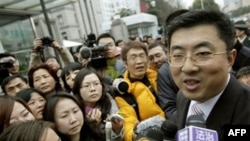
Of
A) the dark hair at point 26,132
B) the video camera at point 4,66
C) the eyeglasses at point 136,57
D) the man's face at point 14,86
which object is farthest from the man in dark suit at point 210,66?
the video camera at point 4,66

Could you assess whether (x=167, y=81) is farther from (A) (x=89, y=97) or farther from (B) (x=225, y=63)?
(B) (x=225, y=63)

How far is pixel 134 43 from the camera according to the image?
2.91 m

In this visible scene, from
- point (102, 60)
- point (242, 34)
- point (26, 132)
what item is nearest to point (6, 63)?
point (102, 60)

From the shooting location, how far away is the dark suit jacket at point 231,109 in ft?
4.34

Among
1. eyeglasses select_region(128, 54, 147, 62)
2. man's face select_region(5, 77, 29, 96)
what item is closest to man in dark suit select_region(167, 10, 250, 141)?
eyeglasses select_region(128, 54, 147, 62)

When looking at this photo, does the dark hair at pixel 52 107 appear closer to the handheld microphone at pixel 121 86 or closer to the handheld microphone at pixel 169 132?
the handheld microphone at pixel 121 86

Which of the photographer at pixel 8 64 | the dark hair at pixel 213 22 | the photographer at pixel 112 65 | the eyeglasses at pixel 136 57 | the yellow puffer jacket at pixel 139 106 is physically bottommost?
the yellow puffer jacket at pixel 139 106

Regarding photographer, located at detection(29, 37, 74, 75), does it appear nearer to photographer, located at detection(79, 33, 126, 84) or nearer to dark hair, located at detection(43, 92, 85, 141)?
photographer, located at detection(79, 33, 126, 84)

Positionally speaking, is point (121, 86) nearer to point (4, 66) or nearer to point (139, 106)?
point (139, 106)

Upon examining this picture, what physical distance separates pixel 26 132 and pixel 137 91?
1137mm

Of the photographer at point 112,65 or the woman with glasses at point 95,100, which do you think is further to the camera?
the photographer at point 112,65

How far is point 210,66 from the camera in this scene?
1.34m

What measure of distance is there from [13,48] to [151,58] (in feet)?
19.9

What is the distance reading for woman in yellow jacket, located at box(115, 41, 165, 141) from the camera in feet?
7.99
